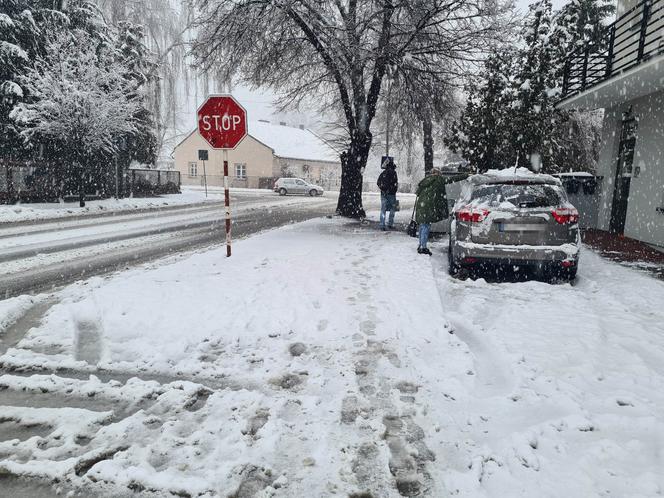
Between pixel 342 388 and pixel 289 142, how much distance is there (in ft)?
178

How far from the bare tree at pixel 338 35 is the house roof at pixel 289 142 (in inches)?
1457

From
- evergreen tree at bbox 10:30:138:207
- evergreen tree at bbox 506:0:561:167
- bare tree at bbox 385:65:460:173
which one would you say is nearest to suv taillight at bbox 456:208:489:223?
bare tree at bbox 385:65:460:173

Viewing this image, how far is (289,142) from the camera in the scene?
182 feet

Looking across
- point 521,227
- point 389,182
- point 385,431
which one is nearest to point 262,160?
point 389,182

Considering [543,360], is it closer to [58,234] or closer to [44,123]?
[58,234]

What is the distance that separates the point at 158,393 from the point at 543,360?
130 inches

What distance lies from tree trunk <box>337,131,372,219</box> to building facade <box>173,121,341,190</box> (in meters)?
33.3

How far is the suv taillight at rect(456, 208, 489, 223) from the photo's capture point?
666 cm

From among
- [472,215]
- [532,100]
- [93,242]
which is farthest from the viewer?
[532,100]

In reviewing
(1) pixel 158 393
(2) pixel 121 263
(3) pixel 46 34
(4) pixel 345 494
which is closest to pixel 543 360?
(4) pixel 345 494

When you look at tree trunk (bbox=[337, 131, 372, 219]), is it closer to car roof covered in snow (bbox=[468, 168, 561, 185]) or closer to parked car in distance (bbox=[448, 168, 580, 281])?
car roof covered in snow (bbox=[468, 168, 561, 185])

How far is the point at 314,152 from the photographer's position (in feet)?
187

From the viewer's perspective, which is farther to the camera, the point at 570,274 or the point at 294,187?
the point at 294,187

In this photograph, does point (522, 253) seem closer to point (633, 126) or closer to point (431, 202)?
point (431, 202)
